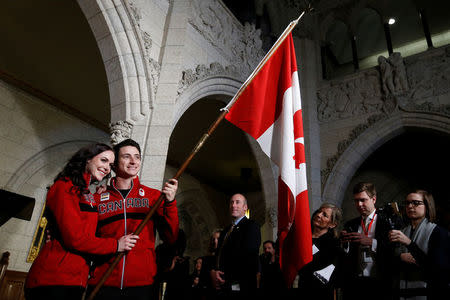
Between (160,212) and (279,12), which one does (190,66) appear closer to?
(160,212)

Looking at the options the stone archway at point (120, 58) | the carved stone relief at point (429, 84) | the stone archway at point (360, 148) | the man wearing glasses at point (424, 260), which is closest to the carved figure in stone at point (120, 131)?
the stone archway at point (120, 58)

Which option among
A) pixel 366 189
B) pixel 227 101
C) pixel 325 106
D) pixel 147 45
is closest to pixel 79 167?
pixel 366 189

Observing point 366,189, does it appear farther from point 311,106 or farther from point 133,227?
point 311,106

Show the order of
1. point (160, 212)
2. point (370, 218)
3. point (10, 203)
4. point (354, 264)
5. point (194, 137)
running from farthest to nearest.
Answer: point (194, 137) < point (10, 203) < point (370, 218) < point (354, 264) < point (160, 212)

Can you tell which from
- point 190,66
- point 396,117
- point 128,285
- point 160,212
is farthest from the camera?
point 396,117

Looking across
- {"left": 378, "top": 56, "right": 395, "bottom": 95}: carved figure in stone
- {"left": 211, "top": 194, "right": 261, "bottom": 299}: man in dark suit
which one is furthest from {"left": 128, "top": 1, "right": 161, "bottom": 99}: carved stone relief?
{"left": 378, "top": 56, "right": 395, "bottom": 95}: carved figure in stone

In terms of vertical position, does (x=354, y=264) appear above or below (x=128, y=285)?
above

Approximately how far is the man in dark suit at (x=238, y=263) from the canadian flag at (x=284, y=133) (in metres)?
0.48

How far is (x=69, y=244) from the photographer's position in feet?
4.22

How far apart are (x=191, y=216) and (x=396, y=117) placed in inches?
255

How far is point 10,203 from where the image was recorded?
3.98 meters

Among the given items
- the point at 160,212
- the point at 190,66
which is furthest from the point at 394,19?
the point at 160,212

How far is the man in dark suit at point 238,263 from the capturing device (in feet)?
7.40

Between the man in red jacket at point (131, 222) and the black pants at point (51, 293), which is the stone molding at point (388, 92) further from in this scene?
the black pants at point (51, 293)
